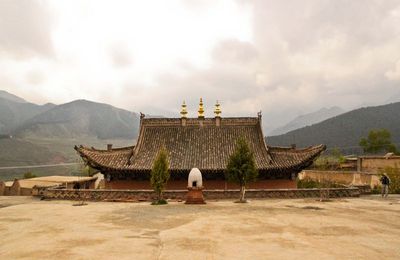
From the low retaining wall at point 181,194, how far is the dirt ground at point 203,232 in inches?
156

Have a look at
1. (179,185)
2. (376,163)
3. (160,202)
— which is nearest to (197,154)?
(179,185)

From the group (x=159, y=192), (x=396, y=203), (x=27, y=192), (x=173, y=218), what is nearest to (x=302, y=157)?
(x=396, y=203)

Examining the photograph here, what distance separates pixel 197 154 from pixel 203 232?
16.6 metres

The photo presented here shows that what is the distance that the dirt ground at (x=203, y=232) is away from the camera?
10.3 m

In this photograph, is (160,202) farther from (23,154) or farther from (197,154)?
(23,154)

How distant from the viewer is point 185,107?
110ft

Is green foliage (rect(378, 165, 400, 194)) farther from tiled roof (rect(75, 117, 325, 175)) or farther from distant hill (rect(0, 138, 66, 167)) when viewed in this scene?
distant hill (rect(0, 138, 66, 167))

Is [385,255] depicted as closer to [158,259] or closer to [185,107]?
[158,259]

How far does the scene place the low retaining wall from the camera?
81.8 feet

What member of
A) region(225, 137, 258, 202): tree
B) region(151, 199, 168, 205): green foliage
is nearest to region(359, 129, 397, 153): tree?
region(225, 137, 258, 202): tree

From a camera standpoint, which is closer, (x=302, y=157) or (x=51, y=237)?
(x=51, y=237)

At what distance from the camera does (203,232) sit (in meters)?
13.2

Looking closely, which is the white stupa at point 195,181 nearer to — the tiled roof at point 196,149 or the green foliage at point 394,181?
the tiled roof at point 196,149

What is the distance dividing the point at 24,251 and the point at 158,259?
13.8 ft
